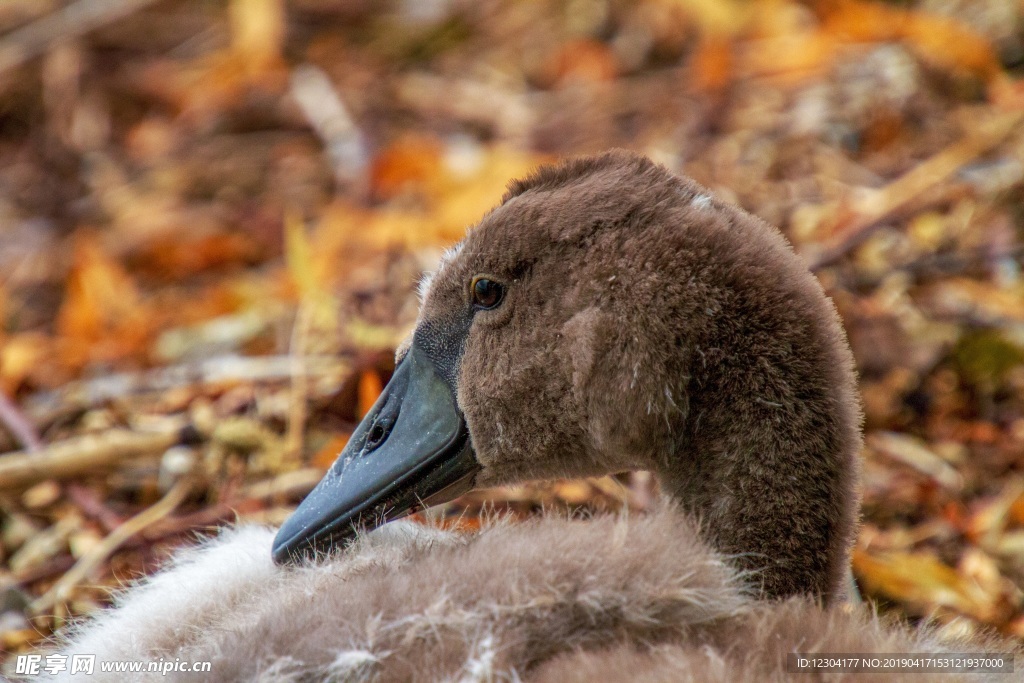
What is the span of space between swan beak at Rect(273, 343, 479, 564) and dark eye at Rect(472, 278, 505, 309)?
0.19m

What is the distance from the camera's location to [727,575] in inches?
72.6

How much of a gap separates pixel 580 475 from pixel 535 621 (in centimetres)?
54

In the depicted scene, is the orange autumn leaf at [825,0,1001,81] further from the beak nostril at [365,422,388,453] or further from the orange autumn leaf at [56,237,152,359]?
the beak nostril at [365,422,388,453]

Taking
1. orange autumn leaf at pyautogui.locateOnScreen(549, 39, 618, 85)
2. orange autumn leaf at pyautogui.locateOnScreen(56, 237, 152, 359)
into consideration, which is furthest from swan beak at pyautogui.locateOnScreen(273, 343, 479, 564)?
orange autumn leaf at pyautogui.locateOnScreen(549, 39, 618, 85)

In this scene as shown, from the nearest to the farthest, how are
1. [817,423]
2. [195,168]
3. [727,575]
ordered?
[727,575] → [817,423] → [195,168]

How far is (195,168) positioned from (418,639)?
14.0 ft

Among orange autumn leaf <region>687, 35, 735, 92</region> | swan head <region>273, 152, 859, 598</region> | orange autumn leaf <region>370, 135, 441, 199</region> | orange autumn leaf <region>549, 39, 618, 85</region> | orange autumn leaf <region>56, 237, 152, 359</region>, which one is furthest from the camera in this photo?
orange autumn leaf <region>549, 39, 618, 85</region>

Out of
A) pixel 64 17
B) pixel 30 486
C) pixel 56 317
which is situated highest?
pixel 64 17

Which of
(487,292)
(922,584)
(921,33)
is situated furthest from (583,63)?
(487,292)

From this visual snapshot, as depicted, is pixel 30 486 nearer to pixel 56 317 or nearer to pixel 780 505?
pixel 56 317

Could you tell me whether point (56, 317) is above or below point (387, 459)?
above

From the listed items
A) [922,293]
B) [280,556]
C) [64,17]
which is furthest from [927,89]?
[64,17]

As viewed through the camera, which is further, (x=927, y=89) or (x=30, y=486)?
(x=927, y=89)

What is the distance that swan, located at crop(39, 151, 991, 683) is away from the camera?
1.73 meters
